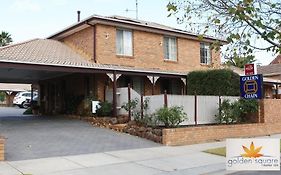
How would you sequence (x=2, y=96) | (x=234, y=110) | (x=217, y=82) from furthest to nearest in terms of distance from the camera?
1. (x=2, y=96)
2. (x=217, y=82)
3. (x=234, y=110)

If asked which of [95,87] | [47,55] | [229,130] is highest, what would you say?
[47,55]

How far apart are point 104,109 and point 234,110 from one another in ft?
20.7

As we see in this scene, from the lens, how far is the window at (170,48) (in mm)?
25438

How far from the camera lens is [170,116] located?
51.1 feet

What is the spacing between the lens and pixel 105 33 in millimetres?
22016

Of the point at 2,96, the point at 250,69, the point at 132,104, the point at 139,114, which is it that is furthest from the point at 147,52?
the point at 2,96

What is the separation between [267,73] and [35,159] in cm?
3586

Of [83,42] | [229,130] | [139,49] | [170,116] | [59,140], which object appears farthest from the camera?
[139,49]

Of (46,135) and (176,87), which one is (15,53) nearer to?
(46,135)

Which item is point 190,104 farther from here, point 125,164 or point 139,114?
point 125,164

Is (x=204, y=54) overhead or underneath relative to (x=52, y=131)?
overhead

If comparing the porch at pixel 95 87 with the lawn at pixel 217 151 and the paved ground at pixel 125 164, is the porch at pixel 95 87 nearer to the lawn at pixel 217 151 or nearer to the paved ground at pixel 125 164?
the lawn at pixel 217 151

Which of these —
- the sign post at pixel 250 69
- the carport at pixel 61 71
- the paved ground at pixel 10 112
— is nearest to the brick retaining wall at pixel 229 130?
the sign post at pixel 250 69

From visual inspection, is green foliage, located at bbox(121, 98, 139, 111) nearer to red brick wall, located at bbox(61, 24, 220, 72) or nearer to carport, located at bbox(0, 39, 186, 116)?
carport, located at bbox(0, 39, 186, 116)
